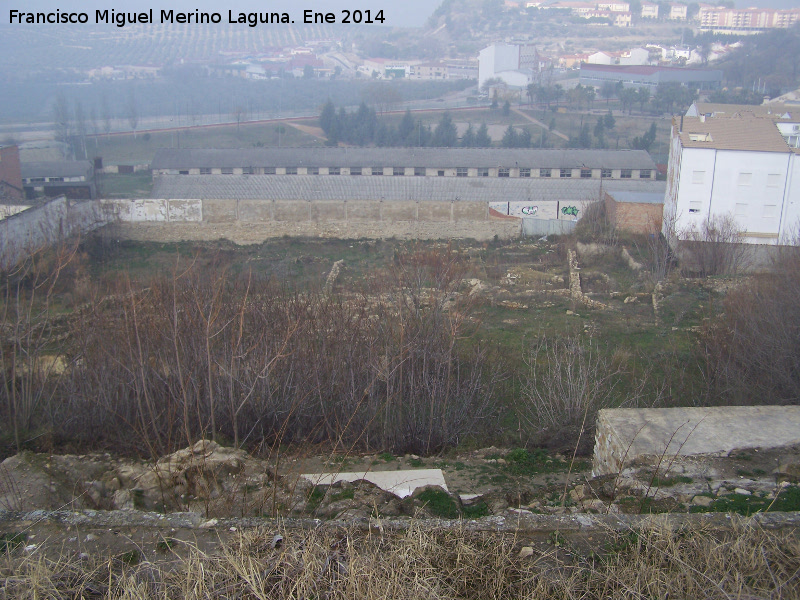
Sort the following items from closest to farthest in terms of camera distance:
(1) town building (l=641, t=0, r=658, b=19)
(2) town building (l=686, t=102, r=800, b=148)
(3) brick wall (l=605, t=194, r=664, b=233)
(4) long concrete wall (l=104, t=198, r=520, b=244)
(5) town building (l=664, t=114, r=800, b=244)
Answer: (5) town building (l=664, t=114, r=800, b=244) < (2) town building (l=686, t=102, r=800, b=148) < (3) brick wall (l=605, t=194, r=664, b=233) < (4) long concrete wall (l=104, t=198, r=520, b=244) < (1) town building (l=641, t=0, r=658, b=19)

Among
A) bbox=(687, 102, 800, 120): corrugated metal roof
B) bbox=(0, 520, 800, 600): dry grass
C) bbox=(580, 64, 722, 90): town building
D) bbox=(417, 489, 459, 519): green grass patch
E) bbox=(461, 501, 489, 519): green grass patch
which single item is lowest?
bbox=(461, 501, 489, 519): green grass patch

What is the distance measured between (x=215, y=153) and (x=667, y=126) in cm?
3435

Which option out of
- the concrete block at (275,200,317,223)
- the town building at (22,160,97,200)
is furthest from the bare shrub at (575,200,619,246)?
the town building at (22,160,97,200)

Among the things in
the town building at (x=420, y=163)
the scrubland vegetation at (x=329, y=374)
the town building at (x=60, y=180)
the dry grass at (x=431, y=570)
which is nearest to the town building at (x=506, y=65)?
the town building at (x=420, y=163)

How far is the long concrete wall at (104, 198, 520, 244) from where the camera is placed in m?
24.4

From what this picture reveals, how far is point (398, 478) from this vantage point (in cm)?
660

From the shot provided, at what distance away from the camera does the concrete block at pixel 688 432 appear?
21.2 feet

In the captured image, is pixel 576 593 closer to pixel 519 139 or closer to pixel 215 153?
pixel 215 153

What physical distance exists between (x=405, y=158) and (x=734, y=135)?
18.4 m

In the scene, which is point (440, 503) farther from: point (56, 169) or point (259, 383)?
point (56, 169)

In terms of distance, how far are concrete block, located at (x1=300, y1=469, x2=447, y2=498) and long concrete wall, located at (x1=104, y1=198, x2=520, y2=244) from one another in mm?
18289

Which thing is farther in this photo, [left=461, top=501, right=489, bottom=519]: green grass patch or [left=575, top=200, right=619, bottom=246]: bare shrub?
[left=575, top=200, right=619, bottom=246]: bare shrub

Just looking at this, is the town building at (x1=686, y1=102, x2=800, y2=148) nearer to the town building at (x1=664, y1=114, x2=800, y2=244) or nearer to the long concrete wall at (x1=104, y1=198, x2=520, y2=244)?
the town building at (x1=664, y1=114, x2=800, y2=244)

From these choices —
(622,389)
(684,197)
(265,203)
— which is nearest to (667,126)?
(684,197)
